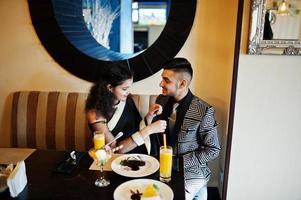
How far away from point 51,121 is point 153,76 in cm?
92

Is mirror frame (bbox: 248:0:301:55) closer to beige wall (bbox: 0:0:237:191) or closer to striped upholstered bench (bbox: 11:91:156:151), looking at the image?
beige wall (bbox: 0:0:237:191)

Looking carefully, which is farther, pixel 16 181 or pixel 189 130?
pixel 189 130

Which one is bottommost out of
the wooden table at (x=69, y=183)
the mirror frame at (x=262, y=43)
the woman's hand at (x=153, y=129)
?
the wooden table at (x=69, y=183)

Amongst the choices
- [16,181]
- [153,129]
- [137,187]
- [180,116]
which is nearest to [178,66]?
[180,116]

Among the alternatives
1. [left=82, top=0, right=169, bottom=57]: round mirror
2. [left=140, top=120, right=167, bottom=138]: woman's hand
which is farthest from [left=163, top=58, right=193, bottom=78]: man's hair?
[left=82, top=0, right=169, bottom=57]: round mirror

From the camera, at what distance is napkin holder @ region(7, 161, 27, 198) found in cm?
123

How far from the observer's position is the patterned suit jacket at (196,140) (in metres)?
1.71

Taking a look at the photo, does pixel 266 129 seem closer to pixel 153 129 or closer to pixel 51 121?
pixel 153 129

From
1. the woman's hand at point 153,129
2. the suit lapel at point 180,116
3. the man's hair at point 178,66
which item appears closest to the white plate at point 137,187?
the woman's hand at point 153,129

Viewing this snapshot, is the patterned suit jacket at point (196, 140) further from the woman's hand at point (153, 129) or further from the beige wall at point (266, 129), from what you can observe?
the beige wall at point (266, 129)

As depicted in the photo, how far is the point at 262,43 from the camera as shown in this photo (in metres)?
1.75

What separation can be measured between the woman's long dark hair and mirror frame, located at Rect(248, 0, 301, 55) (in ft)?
2.61

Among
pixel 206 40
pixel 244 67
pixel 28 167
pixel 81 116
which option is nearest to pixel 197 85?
pixel 206 40

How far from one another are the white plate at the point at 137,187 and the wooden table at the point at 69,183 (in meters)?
0.03
